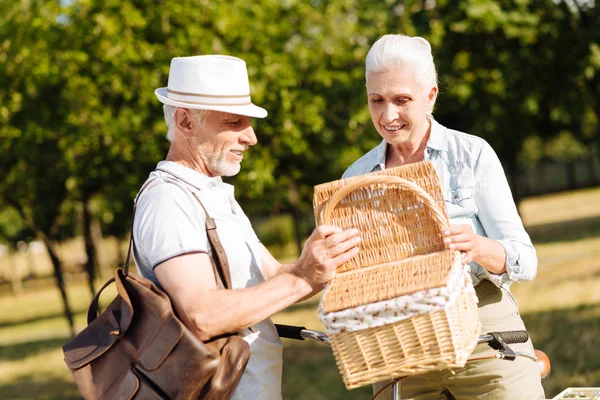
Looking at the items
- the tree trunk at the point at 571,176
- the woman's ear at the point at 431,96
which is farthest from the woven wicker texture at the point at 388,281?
the tree trunk at the point at 571,176

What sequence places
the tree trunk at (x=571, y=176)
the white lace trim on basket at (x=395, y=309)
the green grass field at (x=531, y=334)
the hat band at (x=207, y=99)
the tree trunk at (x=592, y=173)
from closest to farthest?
1. the white lace trim on basket at (x=395, y=309)
2. the hat band at (x=207, y=99)
3. the green grass field at (x=531, y=334)
4. the tree trunk at (x=592, y=173)
5. the tree trunk at (x=571, y=176)

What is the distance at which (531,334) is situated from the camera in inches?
413

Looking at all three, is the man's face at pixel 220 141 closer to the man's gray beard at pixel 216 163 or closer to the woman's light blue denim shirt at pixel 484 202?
the man's gray beard at pixel 216 163

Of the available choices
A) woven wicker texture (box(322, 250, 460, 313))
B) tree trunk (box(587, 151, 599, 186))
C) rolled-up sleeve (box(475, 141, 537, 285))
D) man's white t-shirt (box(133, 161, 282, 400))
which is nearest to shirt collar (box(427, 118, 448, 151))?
rolled-up sleeve (box(475, 141, 537, 285))

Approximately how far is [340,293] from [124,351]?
754 mm

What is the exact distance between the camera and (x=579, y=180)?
55.5 meters

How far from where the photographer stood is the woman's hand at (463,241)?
271 centimetres

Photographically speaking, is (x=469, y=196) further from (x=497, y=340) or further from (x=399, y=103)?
(x=497, y=340)

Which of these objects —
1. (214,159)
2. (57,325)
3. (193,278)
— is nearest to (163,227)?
(193,278)

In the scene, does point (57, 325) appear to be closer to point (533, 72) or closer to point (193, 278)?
point (533, 72)

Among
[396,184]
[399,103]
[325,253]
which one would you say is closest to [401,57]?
[399,103]

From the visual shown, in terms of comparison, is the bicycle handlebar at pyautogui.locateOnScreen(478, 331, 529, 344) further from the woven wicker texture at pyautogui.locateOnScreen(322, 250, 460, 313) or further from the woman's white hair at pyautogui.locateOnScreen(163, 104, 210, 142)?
the woman's white hair at pyautogui.locateOnScreen(163, 104, 210, 142)

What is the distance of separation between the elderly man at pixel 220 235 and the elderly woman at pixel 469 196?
1.68 feet

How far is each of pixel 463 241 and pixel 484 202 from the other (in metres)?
0.36
